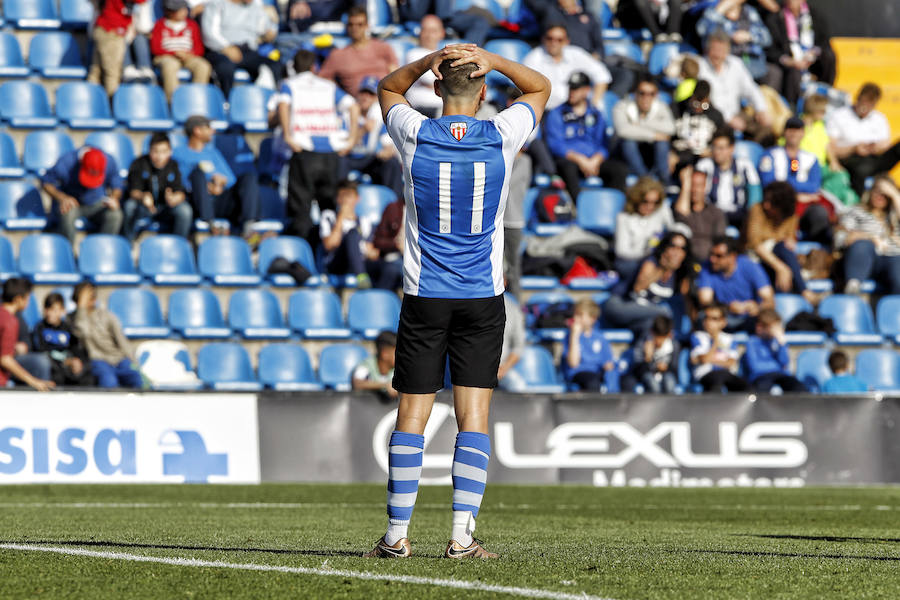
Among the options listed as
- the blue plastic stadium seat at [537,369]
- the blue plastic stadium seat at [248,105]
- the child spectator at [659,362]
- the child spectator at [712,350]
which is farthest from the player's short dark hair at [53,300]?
the child spectator at [712,350]

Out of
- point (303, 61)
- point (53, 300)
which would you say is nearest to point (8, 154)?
point (53, 300)

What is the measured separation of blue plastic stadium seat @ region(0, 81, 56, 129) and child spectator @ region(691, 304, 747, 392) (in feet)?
25.6

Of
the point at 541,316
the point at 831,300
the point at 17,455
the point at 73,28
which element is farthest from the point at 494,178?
the point at 73,28

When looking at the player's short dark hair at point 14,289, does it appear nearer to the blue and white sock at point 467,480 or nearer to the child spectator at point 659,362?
the child spectator at point 659,362

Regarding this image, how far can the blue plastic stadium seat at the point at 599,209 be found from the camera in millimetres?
16312

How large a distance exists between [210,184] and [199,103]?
4.65ft

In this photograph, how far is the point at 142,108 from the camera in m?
16.1

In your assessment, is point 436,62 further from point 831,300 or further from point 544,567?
point 831,300

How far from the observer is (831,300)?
16109 millimetres

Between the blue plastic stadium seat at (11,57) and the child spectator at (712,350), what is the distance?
8.48 metres

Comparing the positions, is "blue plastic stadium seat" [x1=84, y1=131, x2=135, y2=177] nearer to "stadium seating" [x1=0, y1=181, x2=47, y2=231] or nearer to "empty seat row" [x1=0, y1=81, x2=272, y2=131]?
"empty seat row" [x1=0, y1=81, x2=272, y2=131]

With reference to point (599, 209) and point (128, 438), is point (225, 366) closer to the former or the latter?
point (128, 438)

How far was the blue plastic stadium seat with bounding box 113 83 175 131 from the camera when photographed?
52.3 ft

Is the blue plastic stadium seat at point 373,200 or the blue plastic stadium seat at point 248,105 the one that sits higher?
the blue plastic stadium seat at point 248,105
